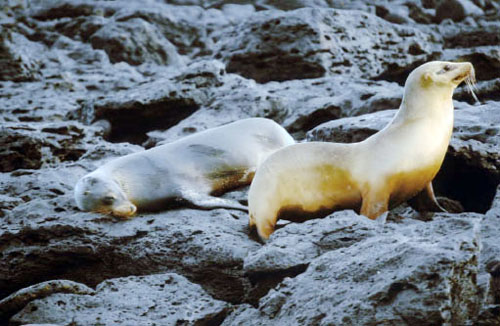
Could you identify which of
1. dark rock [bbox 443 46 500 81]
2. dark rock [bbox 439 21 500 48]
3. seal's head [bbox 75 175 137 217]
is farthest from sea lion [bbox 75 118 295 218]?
dark rock [bbox 439 21 500 48]

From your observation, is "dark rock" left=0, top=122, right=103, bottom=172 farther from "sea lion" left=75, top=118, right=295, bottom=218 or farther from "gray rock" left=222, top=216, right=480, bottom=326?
"gray rock" left=222, top=216, right=480, bottom=326

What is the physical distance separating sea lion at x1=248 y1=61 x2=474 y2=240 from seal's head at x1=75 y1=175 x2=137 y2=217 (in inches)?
44.0

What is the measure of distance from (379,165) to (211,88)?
4.07m

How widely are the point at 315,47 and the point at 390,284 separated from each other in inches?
236

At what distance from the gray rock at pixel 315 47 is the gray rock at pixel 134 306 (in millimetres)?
5043

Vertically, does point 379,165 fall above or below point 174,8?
above

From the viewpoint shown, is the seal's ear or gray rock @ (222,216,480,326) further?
the seal's ear

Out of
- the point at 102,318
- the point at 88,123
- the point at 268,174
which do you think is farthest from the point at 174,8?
the point at 102,318

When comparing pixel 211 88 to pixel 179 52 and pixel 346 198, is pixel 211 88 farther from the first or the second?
pixel 179 52

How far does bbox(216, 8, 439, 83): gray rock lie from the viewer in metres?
8.46

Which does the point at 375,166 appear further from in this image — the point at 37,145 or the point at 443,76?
the point at 37,145

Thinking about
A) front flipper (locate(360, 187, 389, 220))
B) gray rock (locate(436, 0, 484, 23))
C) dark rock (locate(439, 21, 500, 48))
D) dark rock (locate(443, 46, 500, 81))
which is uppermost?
front flipper (locate(360, 187, 389, 220))

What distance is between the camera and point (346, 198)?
4.04 meters

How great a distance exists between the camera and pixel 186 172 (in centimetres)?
539
